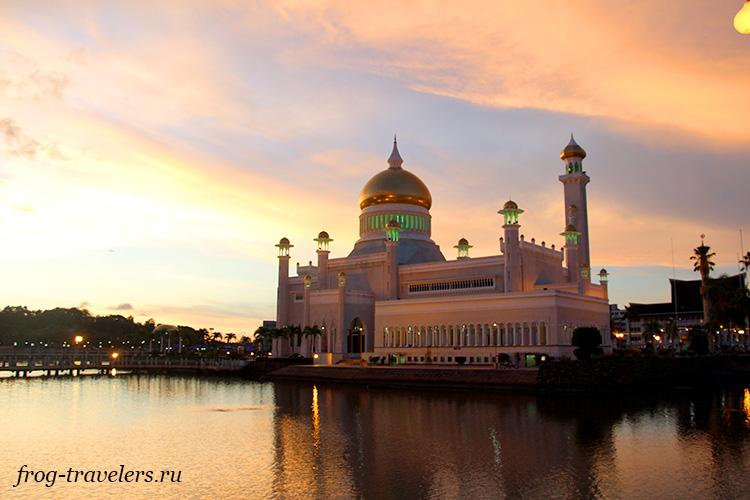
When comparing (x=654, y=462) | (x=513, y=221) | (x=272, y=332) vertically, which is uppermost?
(x=513, y=221)

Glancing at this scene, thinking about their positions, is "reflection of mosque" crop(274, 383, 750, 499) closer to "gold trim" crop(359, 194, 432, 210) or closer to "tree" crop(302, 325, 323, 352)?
"tree" crop(302, 325, 323, 352)

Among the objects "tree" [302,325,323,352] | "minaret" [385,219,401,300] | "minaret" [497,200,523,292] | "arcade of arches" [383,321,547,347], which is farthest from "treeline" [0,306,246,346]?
"minaret" [497,200,523,292]

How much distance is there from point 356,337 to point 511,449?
43711 millimetres

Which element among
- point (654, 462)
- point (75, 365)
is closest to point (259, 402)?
point (654, 462)

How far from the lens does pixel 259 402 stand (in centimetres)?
4100

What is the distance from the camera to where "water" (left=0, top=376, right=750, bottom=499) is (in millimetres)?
17719

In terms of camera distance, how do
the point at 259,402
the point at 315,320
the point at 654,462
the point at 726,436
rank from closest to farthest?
the point at 654,462 → the point at 726,436 → the point at 259,402 → the point at 315,320

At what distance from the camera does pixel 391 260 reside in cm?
6606

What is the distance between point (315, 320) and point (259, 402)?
26.7m

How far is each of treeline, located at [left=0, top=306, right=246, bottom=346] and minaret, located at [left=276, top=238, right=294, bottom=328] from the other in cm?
3549

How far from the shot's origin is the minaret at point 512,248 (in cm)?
5728

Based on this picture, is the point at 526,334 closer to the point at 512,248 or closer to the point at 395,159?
the point at 512,248

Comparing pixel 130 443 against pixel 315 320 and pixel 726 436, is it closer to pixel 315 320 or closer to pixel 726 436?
pixel 726 436

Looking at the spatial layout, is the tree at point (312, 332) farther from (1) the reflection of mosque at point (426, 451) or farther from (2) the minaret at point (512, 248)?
(1) the reflection of mosque at point (426, 451)
